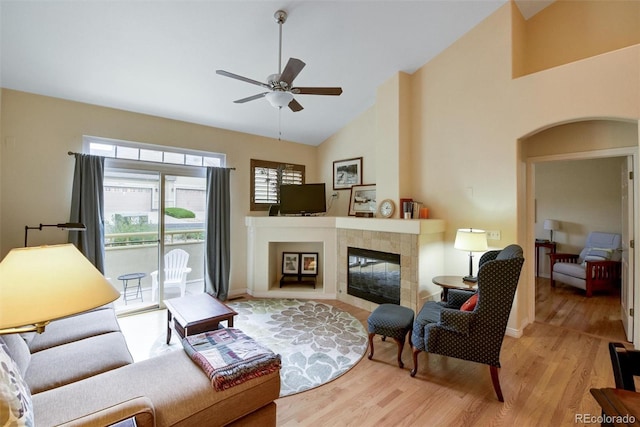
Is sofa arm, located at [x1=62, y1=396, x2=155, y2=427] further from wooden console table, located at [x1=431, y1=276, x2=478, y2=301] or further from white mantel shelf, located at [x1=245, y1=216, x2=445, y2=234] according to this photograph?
white mantel shelf, located at [x1=245, y1=216, x2=445, y2=234]

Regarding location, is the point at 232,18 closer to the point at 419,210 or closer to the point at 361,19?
the point at 361,19

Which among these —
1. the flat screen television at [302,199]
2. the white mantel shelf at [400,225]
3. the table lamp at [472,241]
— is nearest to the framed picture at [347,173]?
the flat screen television at [302,199]

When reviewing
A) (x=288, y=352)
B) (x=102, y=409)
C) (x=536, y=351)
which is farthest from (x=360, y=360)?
(x=102, y=409)

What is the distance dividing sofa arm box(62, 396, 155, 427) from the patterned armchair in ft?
6.61

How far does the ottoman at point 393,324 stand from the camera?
2.58m

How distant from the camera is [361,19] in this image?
9.84ft

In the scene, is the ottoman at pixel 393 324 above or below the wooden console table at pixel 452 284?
below

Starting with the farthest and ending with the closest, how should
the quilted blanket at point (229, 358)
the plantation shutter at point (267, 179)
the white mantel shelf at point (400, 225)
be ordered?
the plantation shutter at point (267, 179), the white mantel shelf at point (400, 225), the quilted blanket at point (229, 358)

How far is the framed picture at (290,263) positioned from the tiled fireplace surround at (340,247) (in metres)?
0.17

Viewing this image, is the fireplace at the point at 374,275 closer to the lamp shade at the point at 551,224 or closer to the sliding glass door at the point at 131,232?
the sliding glass door at the point at 131,232

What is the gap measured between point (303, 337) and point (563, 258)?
5.10m

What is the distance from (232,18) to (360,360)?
3.50m

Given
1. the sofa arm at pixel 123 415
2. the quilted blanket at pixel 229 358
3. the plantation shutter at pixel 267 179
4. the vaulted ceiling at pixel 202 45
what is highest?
the vaulted ceiling at pixel 202 45

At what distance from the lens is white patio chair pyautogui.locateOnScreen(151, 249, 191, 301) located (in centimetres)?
411
